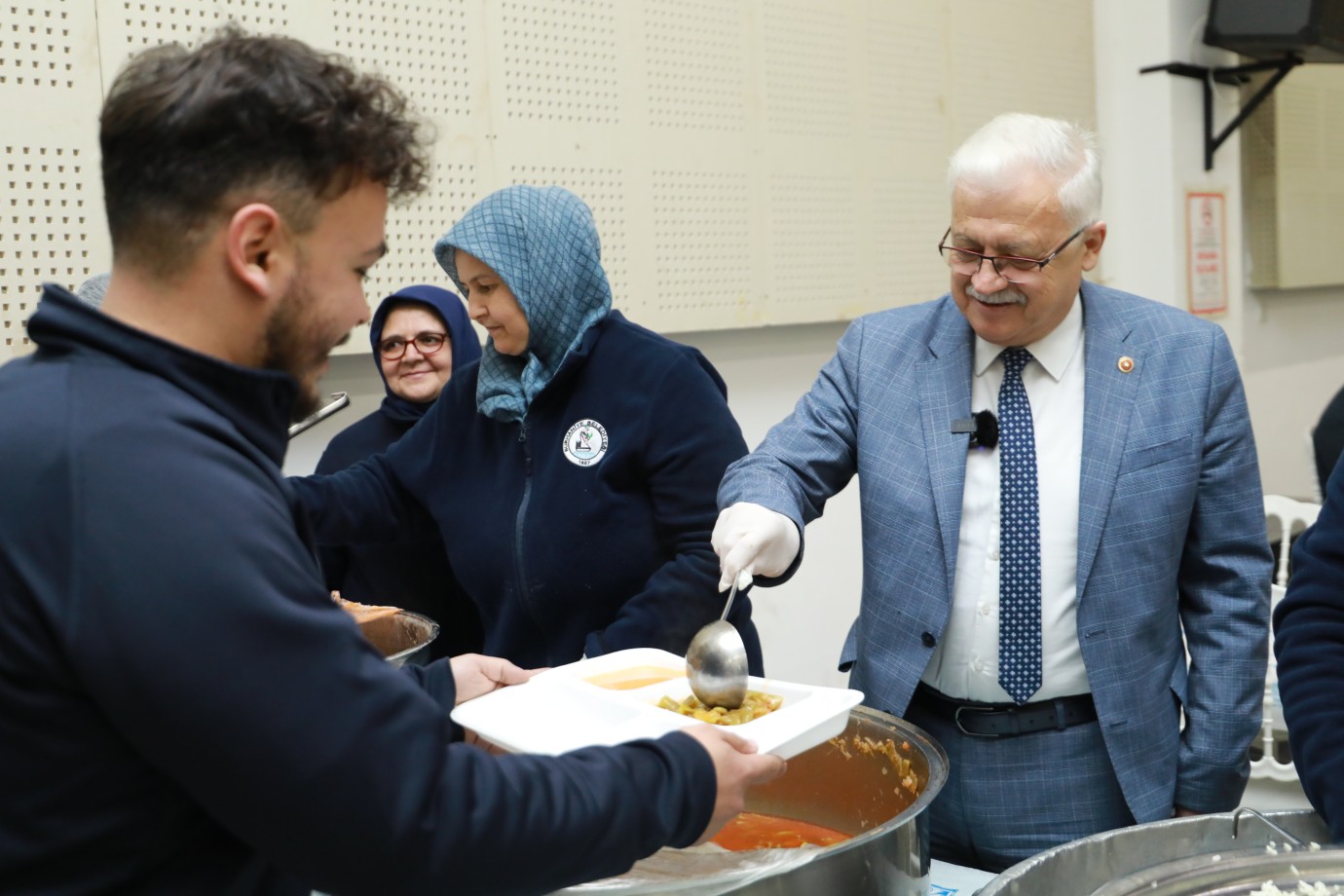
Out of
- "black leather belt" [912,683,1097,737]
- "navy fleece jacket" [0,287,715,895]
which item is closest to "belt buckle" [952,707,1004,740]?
"black leather belt" [912,683,1097,737]

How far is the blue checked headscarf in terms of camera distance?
218 cm

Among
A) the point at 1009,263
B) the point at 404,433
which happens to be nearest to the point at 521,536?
the point at 404,433

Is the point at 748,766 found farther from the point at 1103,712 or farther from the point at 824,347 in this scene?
the point at 824,347

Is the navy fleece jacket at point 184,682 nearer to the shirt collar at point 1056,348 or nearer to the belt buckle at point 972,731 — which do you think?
the belt buckle at point 972,731

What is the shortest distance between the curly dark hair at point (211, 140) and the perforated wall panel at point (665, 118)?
1.71 meters

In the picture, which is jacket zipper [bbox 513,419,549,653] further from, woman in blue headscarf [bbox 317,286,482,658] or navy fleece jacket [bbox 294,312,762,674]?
woman in blue headscarf [bbox 317,286,482,658]

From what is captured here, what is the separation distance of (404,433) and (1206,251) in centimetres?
422

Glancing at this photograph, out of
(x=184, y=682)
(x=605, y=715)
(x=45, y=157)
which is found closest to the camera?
(x=184, y=682)

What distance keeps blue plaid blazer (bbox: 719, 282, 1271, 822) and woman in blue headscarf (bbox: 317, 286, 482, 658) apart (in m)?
0.98

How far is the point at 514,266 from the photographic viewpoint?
217 centimetres

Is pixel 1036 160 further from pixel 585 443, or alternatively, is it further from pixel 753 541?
pixel 585 443

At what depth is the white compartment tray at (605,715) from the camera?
4.20 feet

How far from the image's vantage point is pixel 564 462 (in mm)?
2129

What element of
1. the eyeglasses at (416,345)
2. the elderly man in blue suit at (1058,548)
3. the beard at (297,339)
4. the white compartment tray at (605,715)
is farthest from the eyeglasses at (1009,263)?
the eyeglasses at (416,345)
